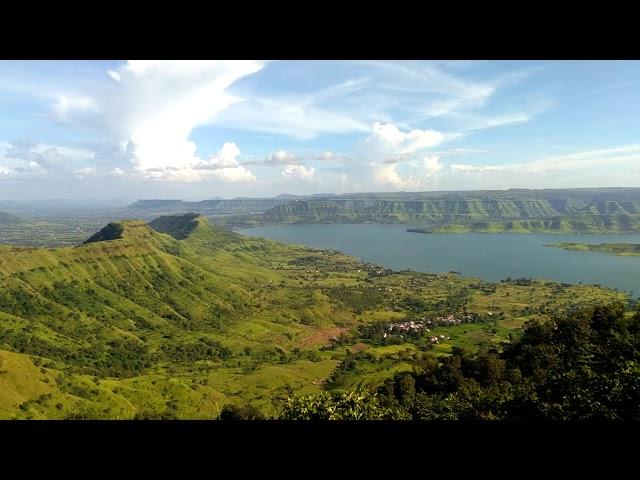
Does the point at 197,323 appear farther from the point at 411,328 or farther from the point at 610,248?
the point at 610,248

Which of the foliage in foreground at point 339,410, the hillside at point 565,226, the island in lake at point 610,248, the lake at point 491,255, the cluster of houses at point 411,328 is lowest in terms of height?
the cluster of houses at point 411,328

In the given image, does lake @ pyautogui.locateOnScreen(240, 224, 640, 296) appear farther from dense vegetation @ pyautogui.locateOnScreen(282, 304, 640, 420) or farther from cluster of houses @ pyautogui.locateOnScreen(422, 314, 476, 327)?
dense vegetation @ pyautogui.locateOnScreen(282, 304, 640, 420)

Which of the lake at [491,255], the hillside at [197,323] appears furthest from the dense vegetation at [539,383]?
the lake at [491,255]

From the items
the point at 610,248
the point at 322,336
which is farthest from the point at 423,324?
the point at 610,248

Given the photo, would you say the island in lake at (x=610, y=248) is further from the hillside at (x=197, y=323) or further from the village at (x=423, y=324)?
the village at (x=423, y=324)
